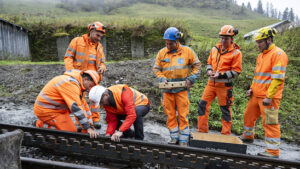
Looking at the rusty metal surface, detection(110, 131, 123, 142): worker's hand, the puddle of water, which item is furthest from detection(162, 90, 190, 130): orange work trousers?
the rusty metal surface

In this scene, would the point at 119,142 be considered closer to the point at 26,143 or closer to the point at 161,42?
the point at 26,143

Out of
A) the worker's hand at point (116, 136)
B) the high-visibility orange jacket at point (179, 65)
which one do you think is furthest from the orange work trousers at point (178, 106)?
the worker's hand at point (116, 136)

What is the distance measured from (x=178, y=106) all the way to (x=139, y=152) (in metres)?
1.17

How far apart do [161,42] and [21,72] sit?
9.41 metres

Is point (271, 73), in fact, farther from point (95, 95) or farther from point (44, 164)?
point (44, 164)

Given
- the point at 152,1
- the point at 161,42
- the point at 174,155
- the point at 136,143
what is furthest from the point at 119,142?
the point at 152,1

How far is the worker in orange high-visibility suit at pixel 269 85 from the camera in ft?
10.7

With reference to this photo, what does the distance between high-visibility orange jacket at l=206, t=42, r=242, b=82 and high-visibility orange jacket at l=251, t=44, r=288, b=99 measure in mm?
375

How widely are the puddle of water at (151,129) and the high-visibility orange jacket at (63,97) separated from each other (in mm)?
1359

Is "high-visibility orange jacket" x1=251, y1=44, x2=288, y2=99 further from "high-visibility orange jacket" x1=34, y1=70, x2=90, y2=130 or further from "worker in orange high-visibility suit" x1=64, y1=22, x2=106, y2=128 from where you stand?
"worker in orange high-visibility suit" x1=64, y1=22, x2=106, y2=128

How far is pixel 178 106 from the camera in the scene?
12.1ft

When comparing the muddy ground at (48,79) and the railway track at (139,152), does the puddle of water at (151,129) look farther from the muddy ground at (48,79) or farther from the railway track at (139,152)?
the railway track at (139,152)

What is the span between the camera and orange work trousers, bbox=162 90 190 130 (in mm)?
3637

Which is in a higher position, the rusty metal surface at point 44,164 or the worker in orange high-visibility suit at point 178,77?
the worker in orange high-visibility suit at point 178,77
